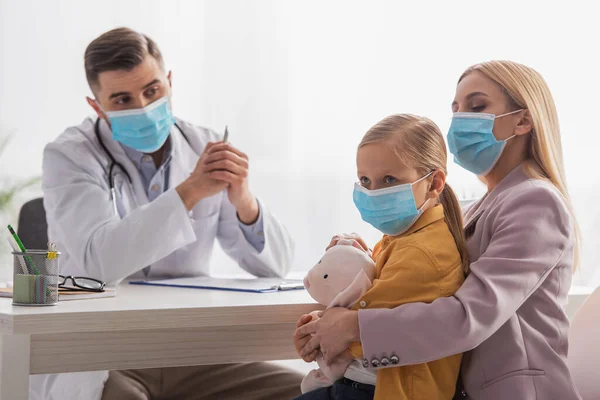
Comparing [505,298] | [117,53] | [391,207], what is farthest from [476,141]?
[117,53]

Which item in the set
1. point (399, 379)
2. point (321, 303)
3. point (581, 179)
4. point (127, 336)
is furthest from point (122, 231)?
point (581, 179)

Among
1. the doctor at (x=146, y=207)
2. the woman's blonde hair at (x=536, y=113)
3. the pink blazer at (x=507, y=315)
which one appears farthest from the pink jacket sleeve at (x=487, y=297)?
the doctor at (x=146, y=207)

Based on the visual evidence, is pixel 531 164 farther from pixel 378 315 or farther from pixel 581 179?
pixel 581 179

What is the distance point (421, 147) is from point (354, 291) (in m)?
0.29

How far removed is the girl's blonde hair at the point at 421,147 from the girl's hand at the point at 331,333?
230 millimetres

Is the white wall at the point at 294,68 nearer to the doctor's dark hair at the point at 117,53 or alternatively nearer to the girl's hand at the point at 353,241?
the doctor's dark hair at the point at 117,53

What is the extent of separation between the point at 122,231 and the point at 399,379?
2.81 feet

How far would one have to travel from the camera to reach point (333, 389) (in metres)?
1.29

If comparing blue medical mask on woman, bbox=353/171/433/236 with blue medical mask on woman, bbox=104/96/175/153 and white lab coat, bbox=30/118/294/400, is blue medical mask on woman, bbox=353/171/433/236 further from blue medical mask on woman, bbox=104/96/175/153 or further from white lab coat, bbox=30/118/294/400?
blue medical mask on woman, bbox=104/96/175/153

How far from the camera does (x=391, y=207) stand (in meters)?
1.33

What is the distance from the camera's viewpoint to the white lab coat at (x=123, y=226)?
1772 millimetres

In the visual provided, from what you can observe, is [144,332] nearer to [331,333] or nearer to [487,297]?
[331,333]

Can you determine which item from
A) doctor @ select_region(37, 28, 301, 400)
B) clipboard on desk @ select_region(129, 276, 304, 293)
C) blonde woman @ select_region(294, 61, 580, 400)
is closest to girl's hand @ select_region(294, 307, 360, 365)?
blonde woman @ select_region(294, 61, 580, 400)

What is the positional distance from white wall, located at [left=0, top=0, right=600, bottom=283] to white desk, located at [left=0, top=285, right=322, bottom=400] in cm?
187
